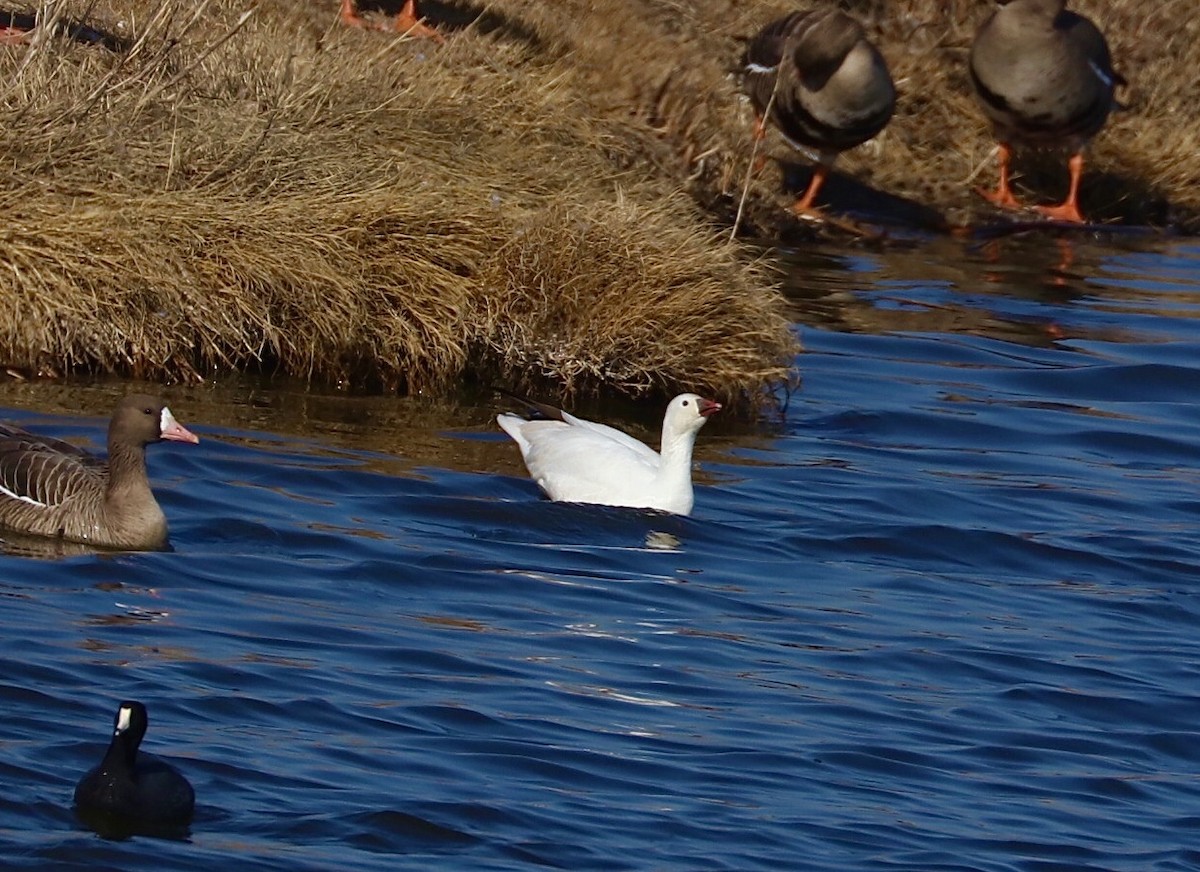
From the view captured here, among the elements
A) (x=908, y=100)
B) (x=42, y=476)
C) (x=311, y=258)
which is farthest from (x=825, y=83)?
(x=42, y=476)

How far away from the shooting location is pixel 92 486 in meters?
9.27

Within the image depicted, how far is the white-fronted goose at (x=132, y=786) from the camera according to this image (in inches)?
236

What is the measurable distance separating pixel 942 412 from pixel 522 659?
5.71m

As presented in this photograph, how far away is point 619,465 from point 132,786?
4729mm

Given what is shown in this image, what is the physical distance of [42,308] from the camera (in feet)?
36.7

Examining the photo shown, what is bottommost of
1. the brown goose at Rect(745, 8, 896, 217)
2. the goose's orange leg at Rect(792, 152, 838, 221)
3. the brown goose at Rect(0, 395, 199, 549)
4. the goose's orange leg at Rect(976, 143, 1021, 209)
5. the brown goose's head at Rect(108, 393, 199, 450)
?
the brown goose at Rect(0, 395, 199, 549)

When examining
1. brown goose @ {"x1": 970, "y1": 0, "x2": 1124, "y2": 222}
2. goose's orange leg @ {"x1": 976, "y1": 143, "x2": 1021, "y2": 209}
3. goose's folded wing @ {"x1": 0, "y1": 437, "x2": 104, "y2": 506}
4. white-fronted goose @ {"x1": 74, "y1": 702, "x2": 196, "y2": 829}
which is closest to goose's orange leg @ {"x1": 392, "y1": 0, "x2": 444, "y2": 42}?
brown goose @ {"x1": 970, "y1": 0, "x2": 1124, "y2": 222}

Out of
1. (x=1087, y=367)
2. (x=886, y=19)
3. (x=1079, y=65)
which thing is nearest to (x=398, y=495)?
(x=1087, y=367)

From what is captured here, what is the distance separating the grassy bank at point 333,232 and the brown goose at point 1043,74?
4726mm

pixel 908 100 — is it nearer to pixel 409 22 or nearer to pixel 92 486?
pixel 409 22

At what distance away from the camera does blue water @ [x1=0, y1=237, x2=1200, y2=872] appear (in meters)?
6.50

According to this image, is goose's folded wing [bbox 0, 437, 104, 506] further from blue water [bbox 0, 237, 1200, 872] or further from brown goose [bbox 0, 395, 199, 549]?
blue water [bbox 0, 237, 1200, 872]

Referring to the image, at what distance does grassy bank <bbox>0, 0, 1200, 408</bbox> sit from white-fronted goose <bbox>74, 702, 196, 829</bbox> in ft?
17.7

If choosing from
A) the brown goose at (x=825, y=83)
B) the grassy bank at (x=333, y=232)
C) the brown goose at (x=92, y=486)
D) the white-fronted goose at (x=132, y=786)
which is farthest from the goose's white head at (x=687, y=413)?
the brown goose at (x=825, y=83)
